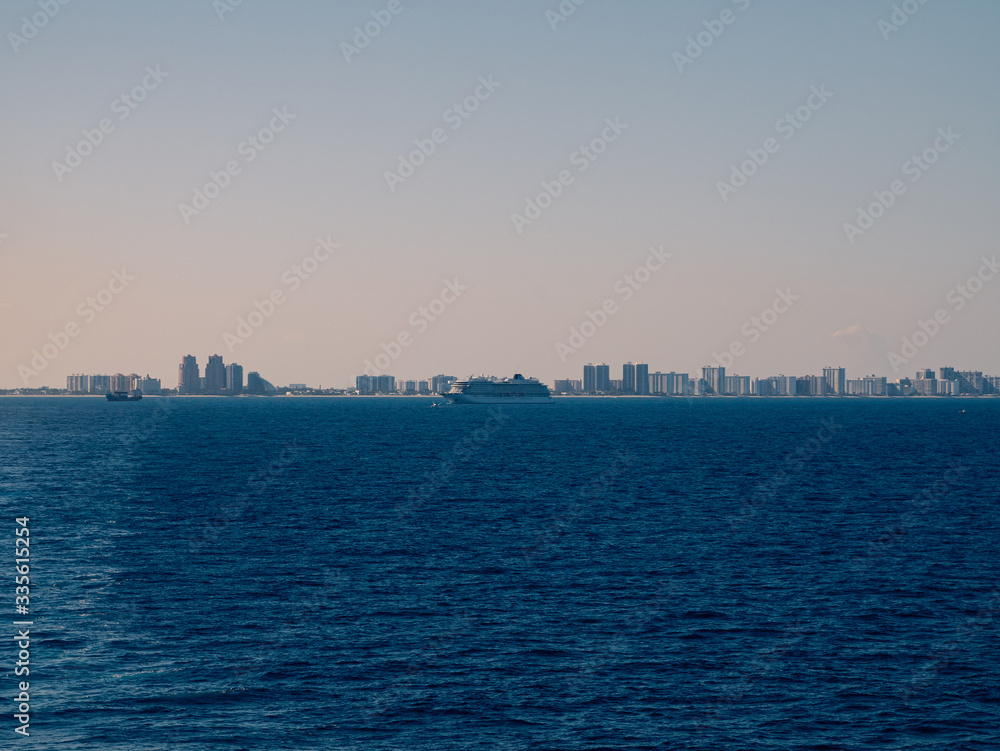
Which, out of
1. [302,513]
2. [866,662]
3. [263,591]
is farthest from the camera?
[302,513]

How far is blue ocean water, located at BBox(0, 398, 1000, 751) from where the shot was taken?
32.2 meters

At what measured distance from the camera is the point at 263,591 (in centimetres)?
5025

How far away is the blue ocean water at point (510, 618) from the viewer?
32.2 m

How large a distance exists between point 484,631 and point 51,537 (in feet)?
131

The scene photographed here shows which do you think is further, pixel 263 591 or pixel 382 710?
pixel 263 591

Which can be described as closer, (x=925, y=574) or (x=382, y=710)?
(x=382, y=710)

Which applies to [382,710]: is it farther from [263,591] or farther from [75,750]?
[263,591]

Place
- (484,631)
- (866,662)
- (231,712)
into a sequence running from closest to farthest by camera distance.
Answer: (231,712)
(866,662)
(484,631)

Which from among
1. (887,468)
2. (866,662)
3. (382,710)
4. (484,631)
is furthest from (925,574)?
(887,468)

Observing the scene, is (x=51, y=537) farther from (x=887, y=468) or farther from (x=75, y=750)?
(x=887, y=468)

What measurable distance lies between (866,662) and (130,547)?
48.1 m

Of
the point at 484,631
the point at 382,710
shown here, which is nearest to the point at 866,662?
the point at 484,631

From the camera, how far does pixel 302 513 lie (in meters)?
79.8

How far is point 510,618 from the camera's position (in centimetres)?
4491
